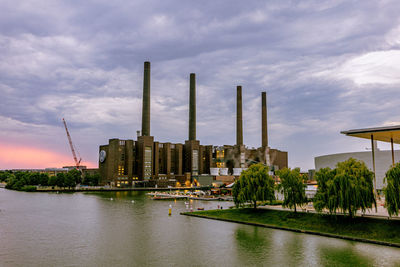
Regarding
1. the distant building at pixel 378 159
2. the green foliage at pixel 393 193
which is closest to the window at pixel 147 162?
the distant building at pixel 378 159

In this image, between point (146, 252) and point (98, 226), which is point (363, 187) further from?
point (98, 226)

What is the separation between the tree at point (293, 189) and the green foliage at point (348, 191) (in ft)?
17.6

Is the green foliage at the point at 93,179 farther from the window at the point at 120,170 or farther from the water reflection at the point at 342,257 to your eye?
the water reflection at the point at 342,257

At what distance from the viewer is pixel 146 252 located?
30688 mm

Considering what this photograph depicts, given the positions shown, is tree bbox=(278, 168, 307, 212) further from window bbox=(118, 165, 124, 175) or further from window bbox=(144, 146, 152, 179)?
window bbox=(118, 165, 124, 175)

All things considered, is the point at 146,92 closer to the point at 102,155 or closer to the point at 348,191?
the point at 102,155

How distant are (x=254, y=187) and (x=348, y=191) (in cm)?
1747

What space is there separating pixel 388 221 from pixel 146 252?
26.7 metres

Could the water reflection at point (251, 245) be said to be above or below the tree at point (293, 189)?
below

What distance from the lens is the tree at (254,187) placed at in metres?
52.6

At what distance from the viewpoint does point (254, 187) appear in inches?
2106

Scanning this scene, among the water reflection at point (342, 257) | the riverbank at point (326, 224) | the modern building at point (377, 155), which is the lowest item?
the water reflection at point (342, 257)

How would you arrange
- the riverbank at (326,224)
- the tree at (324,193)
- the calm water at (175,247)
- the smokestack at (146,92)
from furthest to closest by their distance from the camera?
the smokestack at (146,92) → the tree at (324,193) → the riverbank at (326,224) → the calm water at (175,247)

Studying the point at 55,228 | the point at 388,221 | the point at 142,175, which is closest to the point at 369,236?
the point at 388,221
